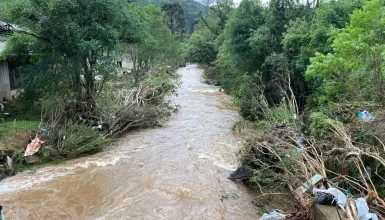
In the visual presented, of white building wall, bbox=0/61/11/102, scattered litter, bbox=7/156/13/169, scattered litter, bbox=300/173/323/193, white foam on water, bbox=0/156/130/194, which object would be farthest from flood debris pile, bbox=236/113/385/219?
white building wall, bbox=0/61/11/102

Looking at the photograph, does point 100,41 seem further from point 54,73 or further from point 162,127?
point 162,127

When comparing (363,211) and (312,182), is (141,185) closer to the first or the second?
(312,182)

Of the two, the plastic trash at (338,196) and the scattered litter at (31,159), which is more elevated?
the plastic trash at (338,196)

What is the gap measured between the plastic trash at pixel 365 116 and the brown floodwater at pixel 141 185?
3.05 metres

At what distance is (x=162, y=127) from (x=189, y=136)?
2047 mm

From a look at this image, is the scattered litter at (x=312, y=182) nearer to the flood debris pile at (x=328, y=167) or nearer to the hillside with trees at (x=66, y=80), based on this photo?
the flood debris pile at (x=328, y=167)

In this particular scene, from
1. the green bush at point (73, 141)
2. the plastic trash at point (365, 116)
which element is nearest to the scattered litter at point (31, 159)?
the green bush at point (73, 141)

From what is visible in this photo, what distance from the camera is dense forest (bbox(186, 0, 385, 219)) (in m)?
6.25

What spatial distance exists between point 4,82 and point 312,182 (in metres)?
14.0

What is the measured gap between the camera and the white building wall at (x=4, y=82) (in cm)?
1443

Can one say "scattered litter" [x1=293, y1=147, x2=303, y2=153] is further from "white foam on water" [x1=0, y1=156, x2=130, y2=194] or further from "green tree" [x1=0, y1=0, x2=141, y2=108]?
"green tree" [x1=0, y1=0, x2=141, y2=108]

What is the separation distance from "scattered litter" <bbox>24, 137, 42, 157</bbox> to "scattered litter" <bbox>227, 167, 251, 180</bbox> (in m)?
5.76

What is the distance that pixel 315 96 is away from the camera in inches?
479

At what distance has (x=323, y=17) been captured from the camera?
13148mm
